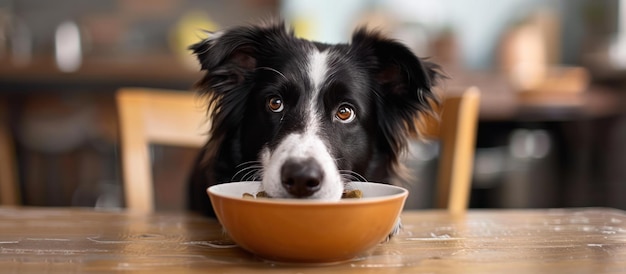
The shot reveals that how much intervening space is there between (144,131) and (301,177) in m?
0.86

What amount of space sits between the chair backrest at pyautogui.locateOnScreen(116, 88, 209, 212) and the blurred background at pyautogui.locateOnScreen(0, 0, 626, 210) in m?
1.80

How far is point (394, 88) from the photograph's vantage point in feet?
4.30

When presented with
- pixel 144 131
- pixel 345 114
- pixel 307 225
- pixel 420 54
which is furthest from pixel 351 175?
pixel 420 54

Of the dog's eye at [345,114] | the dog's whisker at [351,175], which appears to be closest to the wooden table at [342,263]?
the dog's whisker at [351,175]

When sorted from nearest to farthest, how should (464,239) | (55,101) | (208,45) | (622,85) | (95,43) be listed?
(464,239) → (208,45) → (622,85) → (55,101) → (95,43)

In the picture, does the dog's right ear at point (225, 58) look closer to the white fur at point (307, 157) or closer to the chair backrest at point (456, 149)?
the white fur at point (307, 157)

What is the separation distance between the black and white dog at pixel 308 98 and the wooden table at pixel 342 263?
0.15 m

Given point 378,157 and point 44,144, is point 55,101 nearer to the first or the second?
point 44,144

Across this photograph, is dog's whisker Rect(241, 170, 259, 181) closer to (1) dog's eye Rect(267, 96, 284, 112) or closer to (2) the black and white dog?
(2) the black and white dog

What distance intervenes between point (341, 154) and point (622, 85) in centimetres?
329

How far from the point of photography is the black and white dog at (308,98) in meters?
1.12

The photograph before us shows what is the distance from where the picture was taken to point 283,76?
116 centimetres

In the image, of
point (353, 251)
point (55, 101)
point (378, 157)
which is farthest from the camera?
point (55, 101)

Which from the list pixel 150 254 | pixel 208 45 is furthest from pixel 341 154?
pixel 150 254
